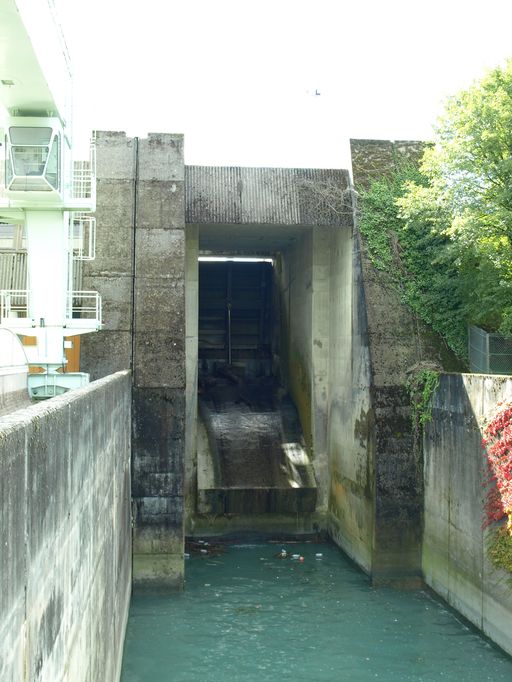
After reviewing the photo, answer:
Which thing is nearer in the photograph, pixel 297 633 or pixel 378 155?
pixel 297 633

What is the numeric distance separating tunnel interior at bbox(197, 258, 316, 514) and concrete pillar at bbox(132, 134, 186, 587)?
146 inches

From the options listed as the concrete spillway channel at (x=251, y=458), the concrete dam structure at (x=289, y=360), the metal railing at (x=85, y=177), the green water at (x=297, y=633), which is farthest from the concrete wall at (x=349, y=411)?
the metal railing at (x=85, y=177)

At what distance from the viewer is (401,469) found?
15.9 meters

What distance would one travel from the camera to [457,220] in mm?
14781

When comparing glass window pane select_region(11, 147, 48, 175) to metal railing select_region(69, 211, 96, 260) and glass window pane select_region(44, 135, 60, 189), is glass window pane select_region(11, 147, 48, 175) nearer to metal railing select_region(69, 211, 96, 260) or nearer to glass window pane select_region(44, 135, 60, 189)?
glass window pane select_region(44, 135, 60, 189)

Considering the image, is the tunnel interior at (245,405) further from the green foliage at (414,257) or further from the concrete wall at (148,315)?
the green foliage at (414,257)

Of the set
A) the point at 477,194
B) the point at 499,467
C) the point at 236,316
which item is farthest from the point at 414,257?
the point at 236,316

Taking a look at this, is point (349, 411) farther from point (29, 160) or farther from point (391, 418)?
point (29, 160)

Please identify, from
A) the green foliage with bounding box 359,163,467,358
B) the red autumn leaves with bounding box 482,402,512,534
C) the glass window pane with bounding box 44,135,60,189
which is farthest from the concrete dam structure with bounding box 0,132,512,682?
the glass window pane with bounding box 44,135,60,189

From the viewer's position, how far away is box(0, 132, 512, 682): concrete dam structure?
12562mm

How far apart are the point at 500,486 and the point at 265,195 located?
894 centimetres

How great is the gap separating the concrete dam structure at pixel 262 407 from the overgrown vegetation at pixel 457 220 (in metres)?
0.49

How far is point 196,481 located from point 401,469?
5457mm

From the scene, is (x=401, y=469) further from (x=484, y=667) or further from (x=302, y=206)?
(x=302, y=206)
